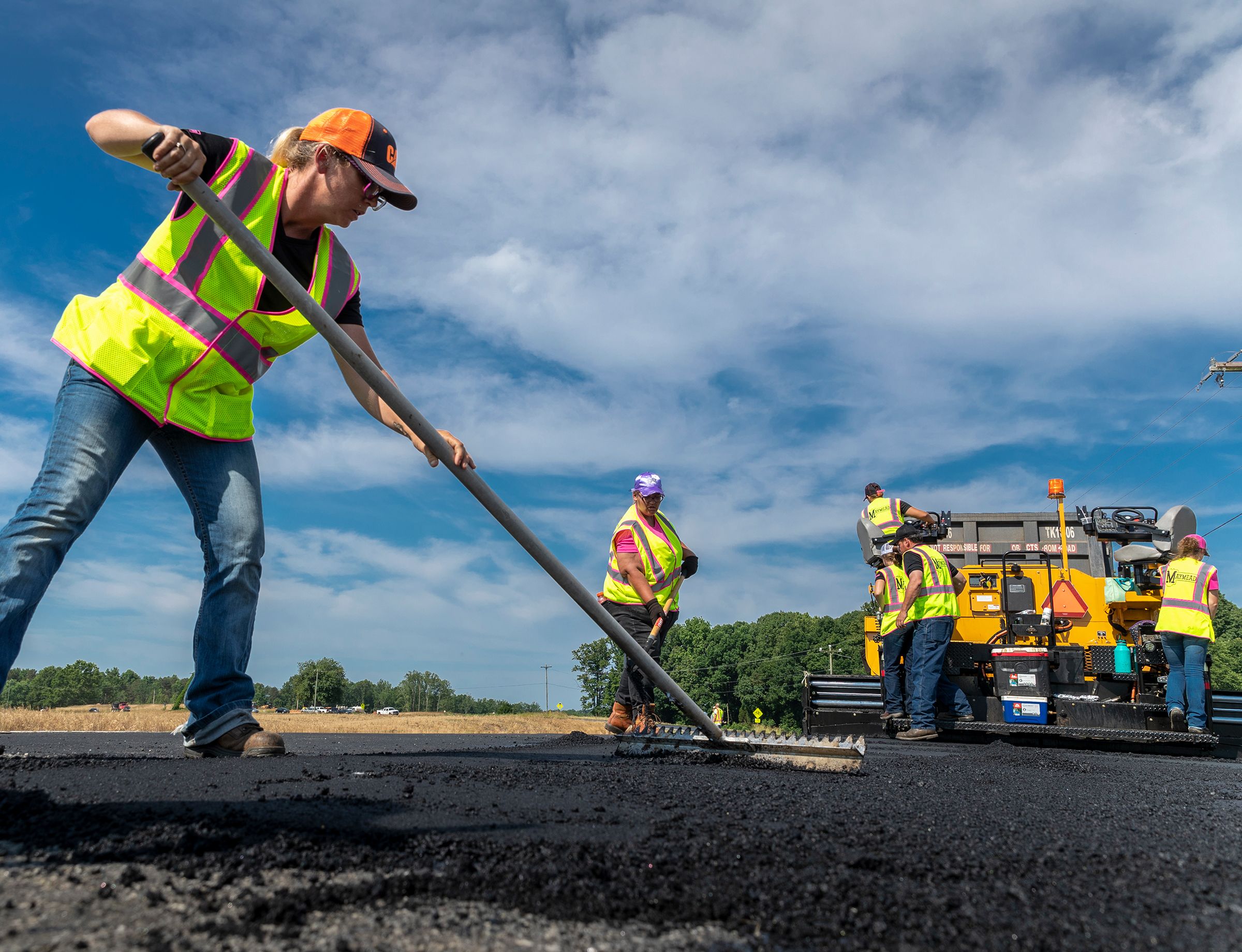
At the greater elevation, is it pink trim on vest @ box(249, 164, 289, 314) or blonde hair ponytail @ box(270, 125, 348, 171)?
blonde hair ponytail @ box(270, 125, 348, 171)

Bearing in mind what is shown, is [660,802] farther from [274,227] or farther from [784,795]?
[274,227]

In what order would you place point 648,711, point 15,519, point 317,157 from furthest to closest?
1. point 648,711
2. point 317,157
3. point 15,519

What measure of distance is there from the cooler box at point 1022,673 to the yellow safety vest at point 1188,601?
97cm

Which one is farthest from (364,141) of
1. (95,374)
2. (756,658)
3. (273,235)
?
(756,658)

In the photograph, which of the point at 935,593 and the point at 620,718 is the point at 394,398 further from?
the point at 935,593

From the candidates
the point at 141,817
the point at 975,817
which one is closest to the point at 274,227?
the point at 141,817

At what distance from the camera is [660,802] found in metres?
2.33

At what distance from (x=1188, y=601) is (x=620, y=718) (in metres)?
4.77

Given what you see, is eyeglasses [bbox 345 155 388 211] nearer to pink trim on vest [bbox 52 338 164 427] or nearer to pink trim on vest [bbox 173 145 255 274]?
pink trim on vest [bbox 173 145 255 274]

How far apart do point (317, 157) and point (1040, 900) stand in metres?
2.99

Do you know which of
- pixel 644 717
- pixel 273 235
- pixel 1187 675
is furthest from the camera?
pixel 1187 675

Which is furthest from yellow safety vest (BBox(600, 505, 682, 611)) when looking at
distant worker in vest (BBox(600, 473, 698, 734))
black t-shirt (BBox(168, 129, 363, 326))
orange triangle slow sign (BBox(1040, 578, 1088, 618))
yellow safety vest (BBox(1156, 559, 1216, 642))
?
orange triangle slow sign (BBox(1040, 578, 1088, 618))

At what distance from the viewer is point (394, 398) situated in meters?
2.95

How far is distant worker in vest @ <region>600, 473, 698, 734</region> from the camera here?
6016mm
